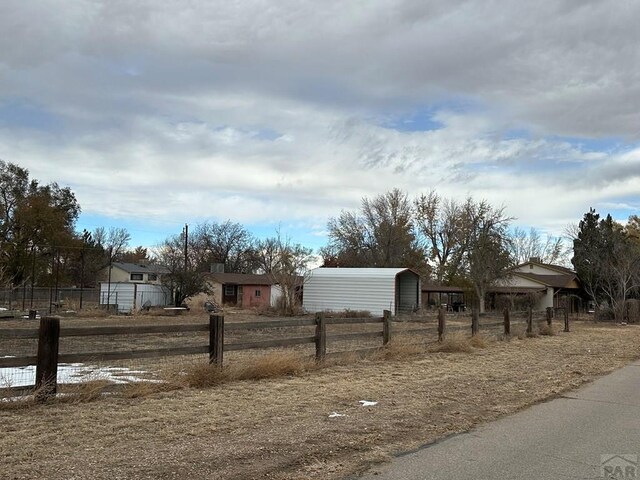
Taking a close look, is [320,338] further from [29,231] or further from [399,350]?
[29,231]

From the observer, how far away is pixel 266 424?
7.19 m

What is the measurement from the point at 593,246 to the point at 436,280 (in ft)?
69.6

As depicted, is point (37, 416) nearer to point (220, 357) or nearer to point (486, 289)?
point (220, 357)

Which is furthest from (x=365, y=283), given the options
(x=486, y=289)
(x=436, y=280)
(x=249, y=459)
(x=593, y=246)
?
(x=249, y=459)

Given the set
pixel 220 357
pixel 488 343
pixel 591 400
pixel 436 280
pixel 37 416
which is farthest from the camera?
pixel 436 280

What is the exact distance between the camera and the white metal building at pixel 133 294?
4691 cm

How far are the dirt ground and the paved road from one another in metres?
0.35

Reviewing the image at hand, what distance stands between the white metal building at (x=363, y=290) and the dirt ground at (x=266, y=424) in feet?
104

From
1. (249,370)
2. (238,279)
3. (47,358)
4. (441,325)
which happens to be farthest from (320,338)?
(238,279)

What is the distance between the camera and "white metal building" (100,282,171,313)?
46.9 metres

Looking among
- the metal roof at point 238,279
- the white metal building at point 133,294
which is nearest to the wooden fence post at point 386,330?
the white metal building at point 133,294

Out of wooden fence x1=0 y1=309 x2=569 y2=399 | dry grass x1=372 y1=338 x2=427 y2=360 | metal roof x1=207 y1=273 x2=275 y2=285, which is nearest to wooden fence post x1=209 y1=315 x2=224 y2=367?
wooden fence x1=0 y1=309 x2=569 y2=399

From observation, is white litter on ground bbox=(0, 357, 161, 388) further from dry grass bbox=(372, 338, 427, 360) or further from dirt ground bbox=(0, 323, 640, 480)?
dry grass bbox=(372, 338, 427, 360)

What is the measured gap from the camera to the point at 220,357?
1027 centimetres
